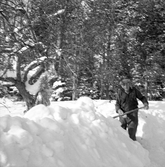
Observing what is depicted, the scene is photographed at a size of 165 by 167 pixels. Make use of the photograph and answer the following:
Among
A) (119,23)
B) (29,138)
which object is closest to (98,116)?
(29,138)

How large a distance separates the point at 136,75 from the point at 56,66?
13.4 m

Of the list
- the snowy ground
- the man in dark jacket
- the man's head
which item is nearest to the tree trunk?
the snowy ground

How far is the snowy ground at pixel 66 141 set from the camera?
251 centimetres

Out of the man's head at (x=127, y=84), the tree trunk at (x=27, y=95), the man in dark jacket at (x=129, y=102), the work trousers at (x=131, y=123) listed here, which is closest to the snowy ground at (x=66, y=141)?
the work trousers at (x=131, y=123)

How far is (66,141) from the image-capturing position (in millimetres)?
3182

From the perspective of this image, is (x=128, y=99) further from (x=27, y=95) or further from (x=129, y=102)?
(x=27, y=95)

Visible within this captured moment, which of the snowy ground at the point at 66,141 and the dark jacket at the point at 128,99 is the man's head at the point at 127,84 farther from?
the snowy ground at the point at 66,141

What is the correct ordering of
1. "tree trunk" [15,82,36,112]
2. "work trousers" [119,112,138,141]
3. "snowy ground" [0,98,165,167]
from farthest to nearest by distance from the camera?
"tree trunk" [15,82,36,112] < "work trousers" [119,112,138,141] < "snowy ground" [0,98,165,167]

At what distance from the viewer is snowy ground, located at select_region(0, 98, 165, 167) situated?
251cm

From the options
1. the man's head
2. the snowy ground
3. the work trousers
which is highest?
the man's head

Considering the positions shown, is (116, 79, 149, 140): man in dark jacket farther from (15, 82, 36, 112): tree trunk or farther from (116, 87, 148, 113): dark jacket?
(15, 82, 36, 112): tree trunk

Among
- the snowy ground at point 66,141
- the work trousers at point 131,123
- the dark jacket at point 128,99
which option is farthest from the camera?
the dark jacket at point 128,99

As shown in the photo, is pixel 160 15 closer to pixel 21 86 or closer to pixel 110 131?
pixel 21 86

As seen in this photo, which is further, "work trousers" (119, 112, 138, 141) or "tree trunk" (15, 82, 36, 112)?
"tree trunk" (15, 82, 36, 112)
